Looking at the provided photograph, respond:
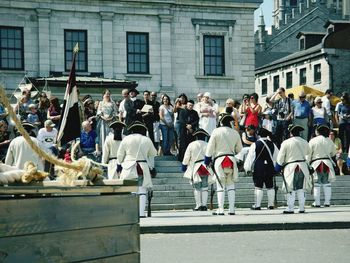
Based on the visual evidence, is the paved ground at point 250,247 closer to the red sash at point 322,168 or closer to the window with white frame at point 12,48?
the red sash at point 322,168

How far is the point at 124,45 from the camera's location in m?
38.1

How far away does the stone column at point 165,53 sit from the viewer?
3841 centimetres

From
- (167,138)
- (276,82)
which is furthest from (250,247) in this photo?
(276,82)

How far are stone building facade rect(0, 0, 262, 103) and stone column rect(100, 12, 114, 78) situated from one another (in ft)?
0.15

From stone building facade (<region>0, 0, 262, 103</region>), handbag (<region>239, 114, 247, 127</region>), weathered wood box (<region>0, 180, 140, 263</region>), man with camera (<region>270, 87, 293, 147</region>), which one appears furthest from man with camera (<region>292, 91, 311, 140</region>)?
weathered wood box (<region>0, 180, 140, 263</region>)

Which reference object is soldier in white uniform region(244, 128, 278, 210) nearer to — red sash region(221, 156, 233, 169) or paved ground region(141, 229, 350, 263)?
red sash region(221, 156, 233, 169)

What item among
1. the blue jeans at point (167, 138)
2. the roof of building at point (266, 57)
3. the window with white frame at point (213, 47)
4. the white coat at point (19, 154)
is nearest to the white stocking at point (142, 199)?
the white coat at point (19, 154)

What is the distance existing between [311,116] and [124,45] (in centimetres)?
1633

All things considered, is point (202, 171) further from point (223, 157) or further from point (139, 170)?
point (139, 170)

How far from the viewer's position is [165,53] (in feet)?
126

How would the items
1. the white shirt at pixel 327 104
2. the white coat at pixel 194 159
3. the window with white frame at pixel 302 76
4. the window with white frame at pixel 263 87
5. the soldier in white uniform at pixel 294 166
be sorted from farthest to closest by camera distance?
the window with white frame at pixel 263 87 < the window with white frame at pixel 302 76 < the white shirt at pixel 327 104 < the white coat at pixel 194 159 < the soldier in white uniform at pixel 294 166

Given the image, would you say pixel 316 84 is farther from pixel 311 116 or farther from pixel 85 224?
pixel 85 224

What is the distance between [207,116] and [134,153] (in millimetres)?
5043

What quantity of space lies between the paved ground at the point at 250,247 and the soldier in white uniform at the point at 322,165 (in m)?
5.65
